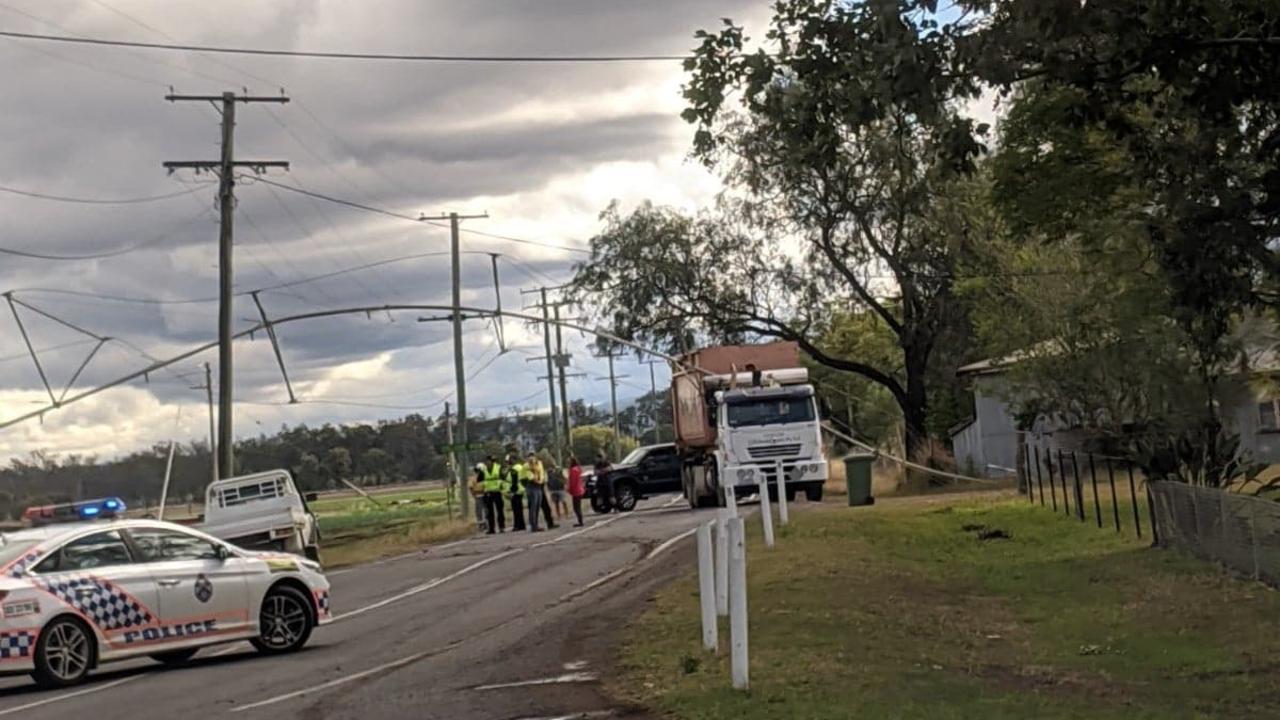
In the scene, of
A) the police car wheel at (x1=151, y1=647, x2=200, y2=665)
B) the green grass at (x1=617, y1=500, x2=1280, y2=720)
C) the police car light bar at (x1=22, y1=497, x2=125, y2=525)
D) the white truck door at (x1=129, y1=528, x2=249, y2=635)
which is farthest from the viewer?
the police car light bar at (x1=22, y1=497, x2=125, y2=525)

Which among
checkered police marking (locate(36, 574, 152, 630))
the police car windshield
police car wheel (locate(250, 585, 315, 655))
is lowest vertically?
police car wheel (locate(250, 585, 315, 655))

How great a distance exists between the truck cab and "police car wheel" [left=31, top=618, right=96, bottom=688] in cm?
2031

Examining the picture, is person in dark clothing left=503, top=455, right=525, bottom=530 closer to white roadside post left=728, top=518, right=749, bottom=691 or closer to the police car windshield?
the police car windshield

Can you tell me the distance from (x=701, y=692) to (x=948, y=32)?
16.0 feet

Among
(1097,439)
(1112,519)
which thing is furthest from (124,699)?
(1097,439)

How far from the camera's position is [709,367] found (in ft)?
124

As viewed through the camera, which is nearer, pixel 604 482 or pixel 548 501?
pixel 548 501

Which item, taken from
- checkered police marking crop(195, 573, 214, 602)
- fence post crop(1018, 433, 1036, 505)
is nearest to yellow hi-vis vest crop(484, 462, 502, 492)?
fence post crop(1018, 433, 1036, 505)

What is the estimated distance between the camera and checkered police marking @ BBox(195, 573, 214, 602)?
15.9m

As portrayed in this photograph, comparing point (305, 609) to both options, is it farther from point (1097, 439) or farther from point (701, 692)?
point (1097, 439)

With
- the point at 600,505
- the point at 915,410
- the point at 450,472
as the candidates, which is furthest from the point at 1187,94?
the point at 450,472

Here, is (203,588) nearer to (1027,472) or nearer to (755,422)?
(755,422)

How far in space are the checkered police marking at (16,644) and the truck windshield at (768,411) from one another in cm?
2143

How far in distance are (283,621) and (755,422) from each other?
61.9ft
